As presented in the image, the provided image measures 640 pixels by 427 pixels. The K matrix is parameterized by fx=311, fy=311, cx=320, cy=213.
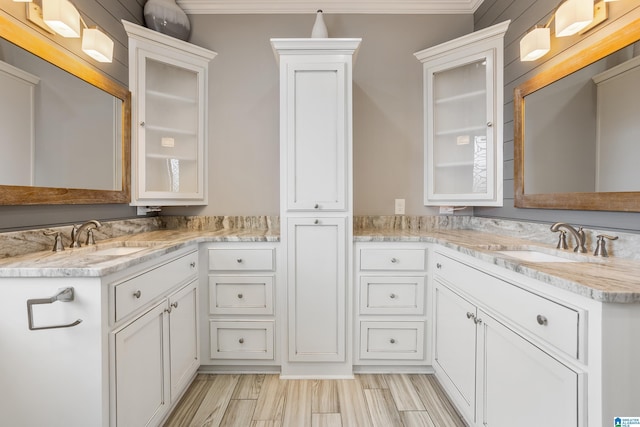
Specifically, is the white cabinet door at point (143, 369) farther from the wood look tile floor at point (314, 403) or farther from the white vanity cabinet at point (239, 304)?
the white vanity cabinet at point (239, 304)

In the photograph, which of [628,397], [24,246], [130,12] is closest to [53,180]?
[24,246]

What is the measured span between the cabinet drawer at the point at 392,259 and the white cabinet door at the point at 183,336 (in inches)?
42.3

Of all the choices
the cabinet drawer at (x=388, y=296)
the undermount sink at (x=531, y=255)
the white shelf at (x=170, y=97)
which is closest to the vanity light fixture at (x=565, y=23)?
the undermount sink at (x=531, y=255)

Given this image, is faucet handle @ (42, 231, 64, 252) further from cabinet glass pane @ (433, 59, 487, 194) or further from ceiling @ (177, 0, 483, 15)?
cabinet glass pane @ (433, 59, 487, 194)

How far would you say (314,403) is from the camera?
1.77 meters

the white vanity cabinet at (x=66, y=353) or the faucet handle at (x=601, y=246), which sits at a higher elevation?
the faucet handle at (x=601, y=246)

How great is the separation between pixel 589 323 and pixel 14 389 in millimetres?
1777

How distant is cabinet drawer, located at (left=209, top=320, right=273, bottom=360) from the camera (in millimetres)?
2045

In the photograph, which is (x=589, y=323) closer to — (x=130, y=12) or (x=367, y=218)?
(x=367, y=218)

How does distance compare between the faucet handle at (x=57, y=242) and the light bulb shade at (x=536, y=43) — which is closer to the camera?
the faucet handle at (x=57, y=242)

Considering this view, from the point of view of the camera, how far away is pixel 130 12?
2201 millimetres

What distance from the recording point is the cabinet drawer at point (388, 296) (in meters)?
2.02

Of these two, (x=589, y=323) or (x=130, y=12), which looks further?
(x=130, y=12)

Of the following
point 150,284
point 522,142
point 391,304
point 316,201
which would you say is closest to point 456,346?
point 391,304
